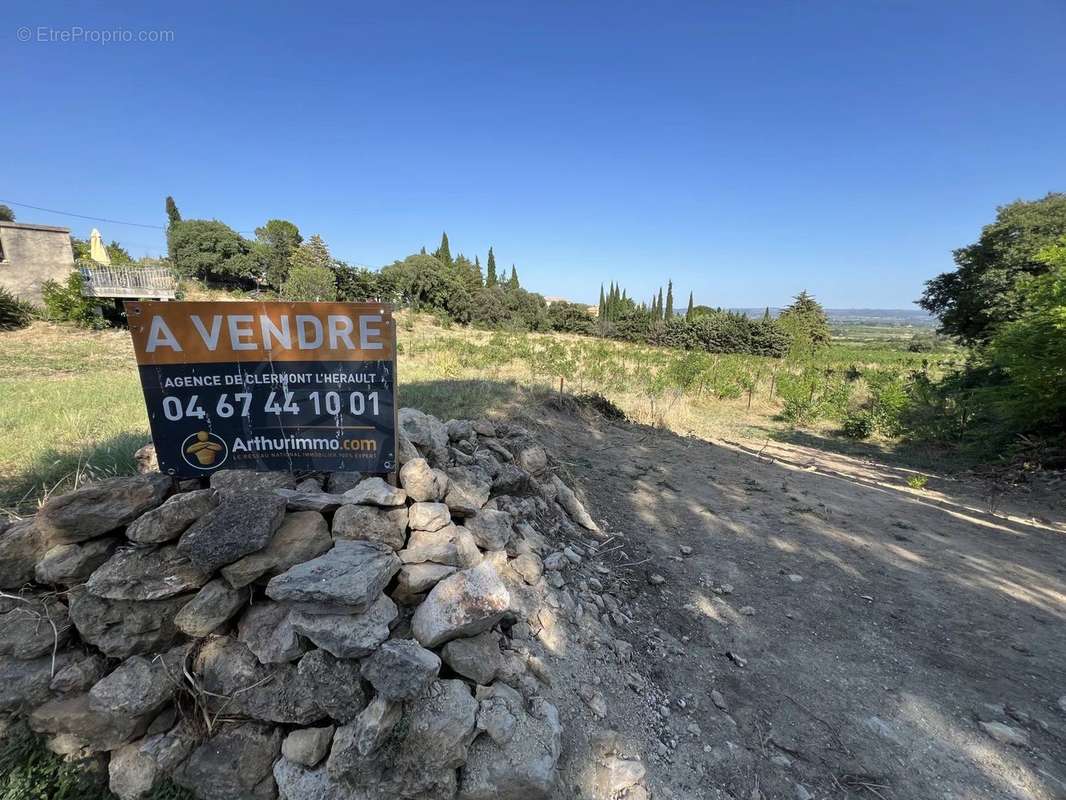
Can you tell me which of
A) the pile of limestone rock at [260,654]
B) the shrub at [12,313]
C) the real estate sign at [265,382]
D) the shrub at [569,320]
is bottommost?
the pile of limestone rock at [260,654]

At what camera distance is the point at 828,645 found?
10.4 feet

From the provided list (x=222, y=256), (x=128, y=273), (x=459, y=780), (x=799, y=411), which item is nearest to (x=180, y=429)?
(x=459, y=780)

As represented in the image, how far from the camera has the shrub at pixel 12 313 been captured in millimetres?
14055

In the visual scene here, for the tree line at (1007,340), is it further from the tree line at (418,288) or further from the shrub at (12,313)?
the shrub at (12,313)

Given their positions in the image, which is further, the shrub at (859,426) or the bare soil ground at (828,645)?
the shrub at (859,426)

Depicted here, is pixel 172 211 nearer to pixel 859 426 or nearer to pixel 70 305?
pixel 70 305

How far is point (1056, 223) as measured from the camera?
17.0 m

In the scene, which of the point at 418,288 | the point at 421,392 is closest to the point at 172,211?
the point at 418,288

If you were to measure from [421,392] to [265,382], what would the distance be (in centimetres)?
518

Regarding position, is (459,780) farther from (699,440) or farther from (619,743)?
(699,440)

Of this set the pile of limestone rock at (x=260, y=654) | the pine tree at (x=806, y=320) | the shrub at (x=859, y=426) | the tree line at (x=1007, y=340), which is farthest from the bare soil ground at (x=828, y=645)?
the pine tree at (x=806, y=320)

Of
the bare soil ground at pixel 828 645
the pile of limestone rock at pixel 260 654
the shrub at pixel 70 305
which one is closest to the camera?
the pile of limestone rock at pixel 260 654

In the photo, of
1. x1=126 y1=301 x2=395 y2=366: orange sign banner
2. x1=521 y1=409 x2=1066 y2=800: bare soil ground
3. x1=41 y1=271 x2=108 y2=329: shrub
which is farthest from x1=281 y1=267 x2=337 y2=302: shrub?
x1=126 y1=301 x2=395 y2=366: orange sign banner

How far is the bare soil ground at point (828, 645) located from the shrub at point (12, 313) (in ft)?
63.7
